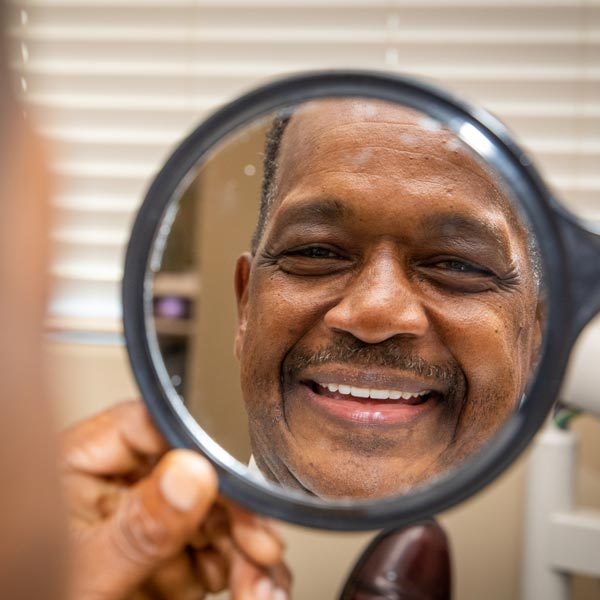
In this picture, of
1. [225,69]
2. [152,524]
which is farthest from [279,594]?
[225,69]

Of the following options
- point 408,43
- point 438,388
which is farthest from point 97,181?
point 438,388

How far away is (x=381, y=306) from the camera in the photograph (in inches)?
23.7

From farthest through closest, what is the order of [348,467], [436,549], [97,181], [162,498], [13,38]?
[97,181], [436,549], [348,467], [162,498], [13,38]

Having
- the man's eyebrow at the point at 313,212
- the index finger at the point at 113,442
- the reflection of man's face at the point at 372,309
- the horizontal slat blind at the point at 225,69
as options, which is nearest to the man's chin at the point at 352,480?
the reflection of man's face at the point at 372,309

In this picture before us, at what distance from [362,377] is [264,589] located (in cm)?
20

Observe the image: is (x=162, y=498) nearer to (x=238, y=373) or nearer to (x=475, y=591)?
(x=238, y=373)

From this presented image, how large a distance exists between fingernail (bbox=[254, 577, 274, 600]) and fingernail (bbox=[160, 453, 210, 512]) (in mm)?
106

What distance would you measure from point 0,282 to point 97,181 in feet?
3.18

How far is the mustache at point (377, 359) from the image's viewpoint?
2.02 ft

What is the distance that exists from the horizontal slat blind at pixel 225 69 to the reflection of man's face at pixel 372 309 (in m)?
0.55

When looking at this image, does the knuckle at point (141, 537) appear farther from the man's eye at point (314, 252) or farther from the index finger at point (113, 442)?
the man's eye at point (314, 252)

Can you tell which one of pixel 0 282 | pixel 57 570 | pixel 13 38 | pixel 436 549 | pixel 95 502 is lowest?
pixel 436 549

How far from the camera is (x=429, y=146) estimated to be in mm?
590

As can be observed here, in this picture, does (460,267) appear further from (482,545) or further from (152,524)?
(482,545)
